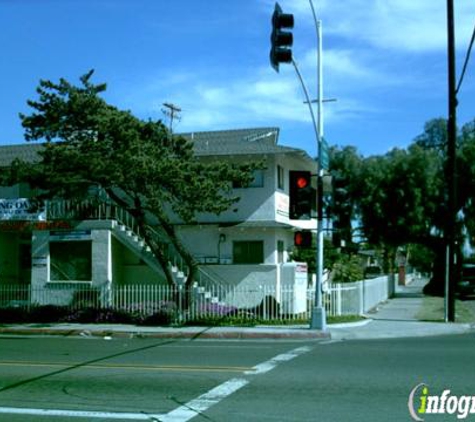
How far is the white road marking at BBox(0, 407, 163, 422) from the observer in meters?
8.30

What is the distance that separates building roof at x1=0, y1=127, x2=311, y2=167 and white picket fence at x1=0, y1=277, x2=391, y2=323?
5088mm

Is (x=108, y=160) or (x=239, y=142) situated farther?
(x=239, y=142)

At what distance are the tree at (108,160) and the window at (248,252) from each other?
4980 millimetres

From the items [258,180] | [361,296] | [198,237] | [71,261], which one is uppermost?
[258,180]

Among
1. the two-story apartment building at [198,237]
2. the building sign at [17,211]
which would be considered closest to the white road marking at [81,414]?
the two-story apartment building at [198,237]

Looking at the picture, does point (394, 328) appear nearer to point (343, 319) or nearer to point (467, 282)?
point (343, 319)

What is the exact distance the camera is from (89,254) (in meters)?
26.3

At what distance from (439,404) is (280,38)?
7674 mm

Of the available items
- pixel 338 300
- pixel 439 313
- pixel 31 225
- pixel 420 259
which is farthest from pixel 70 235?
pixel 420 259

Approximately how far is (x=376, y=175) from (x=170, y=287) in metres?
19.0

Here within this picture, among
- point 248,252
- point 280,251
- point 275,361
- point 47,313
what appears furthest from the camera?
point 280,251

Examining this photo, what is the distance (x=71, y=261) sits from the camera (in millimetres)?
26406

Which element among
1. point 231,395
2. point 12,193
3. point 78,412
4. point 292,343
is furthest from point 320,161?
point 12,193

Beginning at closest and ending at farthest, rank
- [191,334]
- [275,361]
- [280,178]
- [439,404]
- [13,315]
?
1. [439,404]
2. [275,361]
3. [191,334]
4. [13,315]
5. [280,178]
